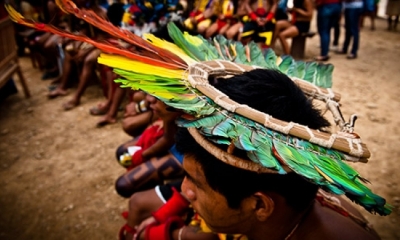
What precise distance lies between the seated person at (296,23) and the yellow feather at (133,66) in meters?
5.13

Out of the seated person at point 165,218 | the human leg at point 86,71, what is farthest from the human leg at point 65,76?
the seated person at point 165,218

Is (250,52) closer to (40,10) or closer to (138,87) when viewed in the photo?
(138,87)

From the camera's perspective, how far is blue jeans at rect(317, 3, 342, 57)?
6.01m

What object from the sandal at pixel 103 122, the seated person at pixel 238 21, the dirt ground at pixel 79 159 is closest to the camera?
the dirt ground at pixel 79 159

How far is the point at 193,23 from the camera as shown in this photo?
6270 millimetres

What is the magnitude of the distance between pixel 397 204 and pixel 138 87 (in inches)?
99.7

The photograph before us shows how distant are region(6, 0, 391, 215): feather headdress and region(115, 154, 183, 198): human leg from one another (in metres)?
1.12

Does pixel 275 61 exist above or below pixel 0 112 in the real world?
above

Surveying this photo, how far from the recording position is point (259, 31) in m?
5.62

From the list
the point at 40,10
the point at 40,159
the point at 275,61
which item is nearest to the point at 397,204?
the point at 275,61

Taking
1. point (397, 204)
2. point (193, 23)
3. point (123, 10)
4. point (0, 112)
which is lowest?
point (397, 204)

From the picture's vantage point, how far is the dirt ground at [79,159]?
2613 millimetres

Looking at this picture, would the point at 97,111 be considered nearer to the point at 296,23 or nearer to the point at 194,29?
the point at 194,29

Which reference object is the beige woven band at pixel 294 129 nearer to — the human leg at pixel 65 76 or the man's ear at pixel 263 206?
the man's ear at pixel 263 206
